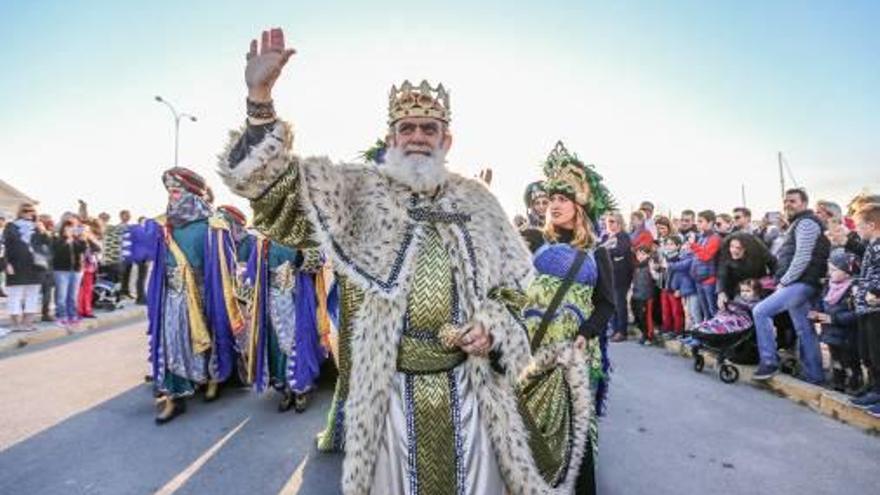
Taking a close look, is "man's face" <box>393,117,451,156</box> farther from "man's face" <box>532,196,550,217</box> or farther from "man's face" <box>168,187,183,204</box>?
"man's face" <box>168,187,183,204</box>

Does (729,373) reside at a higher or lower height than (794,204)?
lower

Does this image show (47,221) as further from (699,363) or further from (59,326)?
(699,363)

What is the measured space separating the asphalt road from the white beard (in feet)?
8.58

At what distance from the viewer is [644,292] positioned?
1084cm

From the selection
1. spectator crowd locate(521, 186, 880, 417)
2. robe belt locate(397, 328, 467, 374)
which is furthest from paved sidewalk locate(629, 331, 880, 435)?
robe belt locate(397, 328, 467, 374)

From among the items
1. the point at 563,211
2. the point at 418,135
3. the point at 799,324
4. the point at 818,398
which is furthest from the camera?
the point at 799,324

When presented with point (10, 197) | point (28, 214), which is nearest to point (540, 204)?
point (28, 214)

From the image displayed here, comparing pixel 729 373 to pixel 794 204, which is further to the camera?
pixel 729 373

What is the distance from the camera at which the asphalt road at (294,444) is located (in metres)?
4.23

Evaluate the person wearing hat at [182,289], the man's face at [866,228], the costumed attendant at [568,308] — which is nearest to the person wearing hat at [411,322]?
the costumed attendant at [568,308]

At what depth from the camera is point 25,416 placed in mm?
5945

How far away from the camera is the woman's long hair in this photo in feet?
13.3

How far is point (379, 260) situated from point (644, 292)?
9.44 metres

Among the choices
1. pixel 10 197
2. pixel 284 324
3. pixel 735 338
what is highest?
pixel 10 197
